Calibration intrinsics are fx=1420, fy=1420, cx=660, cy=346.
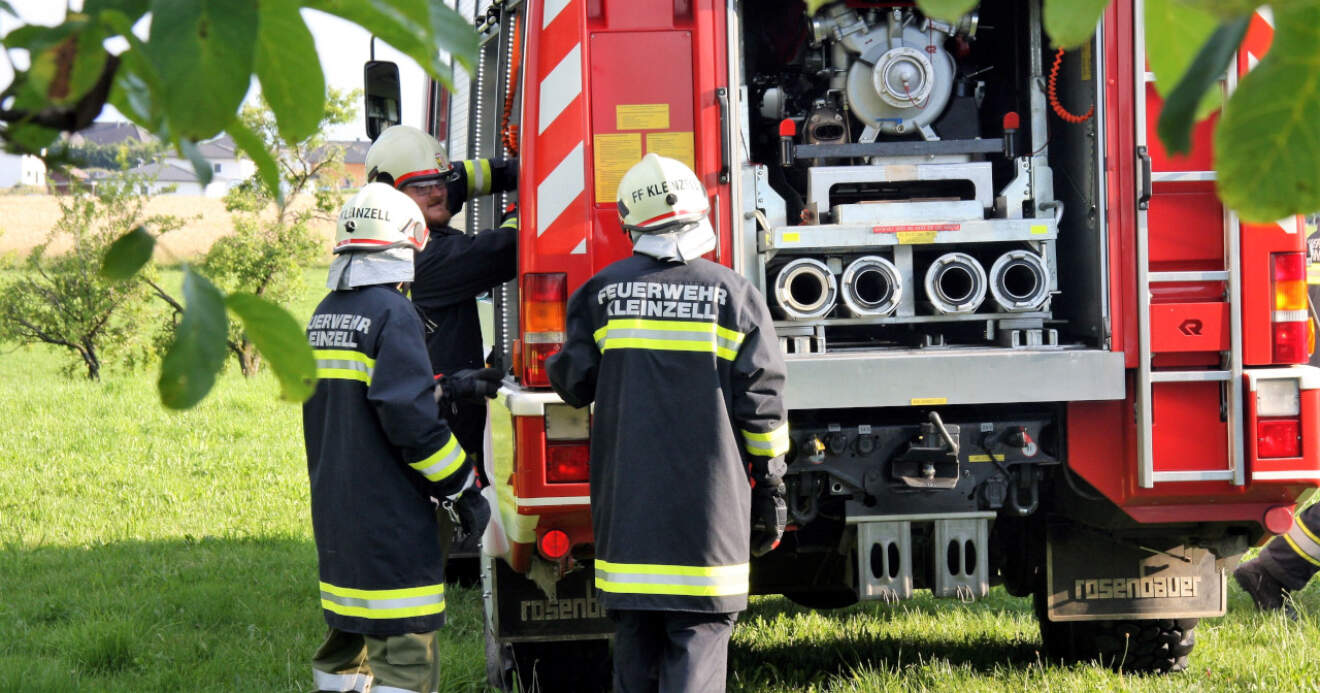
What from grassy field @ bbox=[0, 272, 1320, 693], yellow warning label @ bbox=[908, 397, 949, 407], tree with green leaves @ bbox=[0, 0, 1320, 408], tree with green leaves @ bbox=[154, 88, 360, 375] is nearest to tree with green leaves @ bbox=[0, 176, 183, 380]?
tree with green leaves @ bbox=[154, 88, 360, 375]

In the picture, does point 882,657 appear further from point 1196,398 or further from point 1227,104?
point 1227,104

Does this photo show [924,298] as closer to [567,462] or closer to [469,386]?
[567,462]

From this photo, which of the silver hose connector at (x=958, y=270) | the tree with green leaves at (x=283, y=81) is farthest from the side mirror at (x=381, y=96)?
the tree with green leaves at (x=283, y=81)

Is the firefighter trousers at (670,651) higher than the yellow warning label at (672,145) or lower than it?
lower

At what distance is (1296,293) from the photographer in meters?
3.89

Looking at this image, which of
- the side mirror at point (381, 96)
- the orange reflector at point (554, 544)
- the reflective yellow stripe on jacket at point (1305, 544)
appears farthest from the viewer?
the reflective yellow stripe on jacket at point (1305, 544)

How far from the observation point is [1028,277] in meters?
4.16

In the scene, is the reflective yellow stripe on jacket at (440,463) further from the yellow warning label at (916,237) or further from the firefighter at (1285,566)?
the firefighter at (1285,566)

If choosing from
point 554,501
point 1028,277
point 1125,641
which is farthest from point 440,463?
point 1125,641

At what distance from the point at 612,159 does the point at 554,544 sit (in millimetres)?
1074

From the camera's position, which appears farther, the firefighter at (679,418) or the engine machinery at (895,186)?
the engine machinery at (895,186)

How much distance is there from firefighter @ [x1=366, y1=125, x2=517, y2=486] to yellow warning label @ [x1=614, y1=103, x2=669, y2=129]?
751 millimetres

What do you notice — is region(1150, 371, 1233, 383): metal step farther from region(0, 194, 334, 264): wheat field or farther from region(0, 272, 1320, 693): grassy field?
region(0, 194, 334, 264): wheat field

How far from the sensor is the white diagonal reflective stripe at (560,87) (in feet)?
12.5
